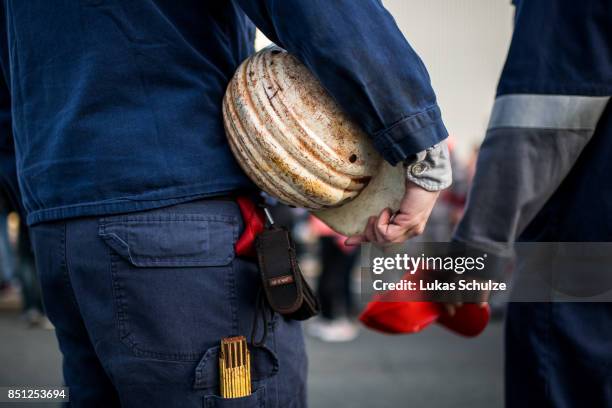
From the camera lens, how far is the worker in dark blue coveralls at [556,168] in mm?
1276

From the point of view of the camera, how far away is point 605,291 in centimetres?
131

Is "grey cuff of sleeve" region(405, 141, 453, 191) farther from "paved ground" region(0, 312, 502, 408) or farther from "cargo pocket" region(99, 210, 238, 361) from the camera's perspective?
"paved ground" region(0, 312, 502, 408)

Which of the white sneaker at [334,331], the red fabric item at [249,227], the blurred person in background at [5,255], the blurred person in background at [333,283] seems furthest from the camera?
the blurred person in background at [5,255]

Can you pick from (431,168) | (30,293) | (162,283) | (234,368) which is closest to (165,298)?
(162,283)

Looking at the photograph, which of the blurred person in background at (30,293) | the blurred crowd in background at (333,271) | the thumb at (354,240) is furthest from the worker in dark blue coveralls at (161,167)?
the blurred person in background at (30,293)

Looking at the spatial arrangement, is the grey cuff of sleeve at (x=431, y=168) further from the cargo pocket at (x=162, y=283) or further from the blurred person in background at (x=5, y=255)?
the blurred person in background at (x=5, y=255)

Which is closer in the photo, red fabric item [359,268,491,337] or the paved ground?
red fabric item [359,268,491,337]

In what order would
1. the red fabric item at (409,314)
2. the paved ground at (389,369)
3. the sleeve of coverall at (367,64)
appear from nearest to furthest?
the sleeve of coverall at (367,64) → the red fabric item at (409,314) → the paved ground at (389,369)

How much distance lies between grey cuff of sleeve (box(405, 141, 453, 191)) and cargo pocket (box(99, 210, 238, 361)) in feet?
1.26

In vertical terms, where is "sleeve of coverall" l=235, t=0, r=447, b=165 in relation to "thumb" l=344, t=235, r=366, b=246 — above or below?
above

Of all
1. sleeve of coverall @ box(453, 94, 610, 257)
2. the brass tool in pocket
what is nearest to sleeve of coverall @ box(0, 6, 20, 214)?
the brass tool in pocket

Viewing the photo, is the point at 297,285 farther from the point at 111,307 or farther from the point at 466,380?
the point at 466,380

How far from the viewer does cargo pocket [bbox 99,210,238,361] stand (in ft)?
3.48

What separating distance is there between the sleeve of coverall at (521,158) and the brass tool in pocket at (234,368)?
665 millimetres
